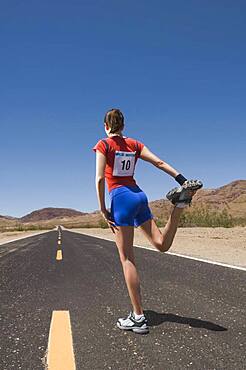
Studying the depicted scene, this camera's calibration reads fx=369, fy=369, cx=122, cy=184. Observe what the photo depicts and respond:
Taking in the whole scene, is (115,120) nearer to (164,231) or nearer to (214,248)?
(164,231)

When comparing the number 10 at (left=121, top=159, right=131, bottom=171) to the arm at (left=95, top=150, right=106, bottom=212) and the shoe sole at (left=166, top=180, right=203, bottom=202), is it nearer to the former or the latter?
the arm at (left=95, top=150, right=106, bottom=212)

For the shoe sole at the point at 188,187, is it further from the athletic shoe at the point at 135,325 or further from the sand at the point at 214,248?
the sand at the point at 214,248

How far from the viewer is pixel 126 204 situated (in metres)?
3.58

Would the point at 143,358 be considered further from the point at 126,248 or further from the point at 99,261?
the point at 99,261

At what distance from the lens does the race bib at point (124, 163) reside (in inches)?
144

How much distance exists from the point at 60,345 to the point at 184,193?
1716mm

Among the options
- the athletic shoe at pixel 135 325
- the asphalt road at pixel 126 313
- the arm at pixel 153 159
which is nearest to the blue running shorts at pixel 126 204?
the arm at pixel 153 159

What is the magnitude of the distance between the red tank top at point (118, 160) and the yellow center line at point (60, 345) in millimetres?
1411

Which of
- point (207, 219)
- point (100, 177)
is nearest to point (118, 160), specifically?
point (100, 177)

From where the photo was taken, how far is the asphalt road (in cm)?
276

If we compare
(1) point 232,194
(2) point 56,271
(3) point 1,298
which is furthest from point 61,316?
(1) point 232,194

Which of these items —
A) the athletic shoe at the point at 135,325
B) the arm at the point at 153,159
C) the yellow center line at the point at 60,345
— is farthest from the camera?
the arm at the point at 153,159

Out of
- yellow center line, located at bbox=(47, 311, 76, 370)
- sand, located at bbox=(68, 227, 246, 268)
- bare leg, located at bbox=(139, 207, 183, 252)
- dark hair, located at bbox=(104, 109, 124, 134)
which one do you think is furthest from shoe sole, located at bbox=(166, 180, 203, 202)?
sand, located at bbox=(68, 227, 246, 268)

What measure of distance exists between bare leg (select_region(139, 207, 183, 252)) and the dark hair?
1.01m
